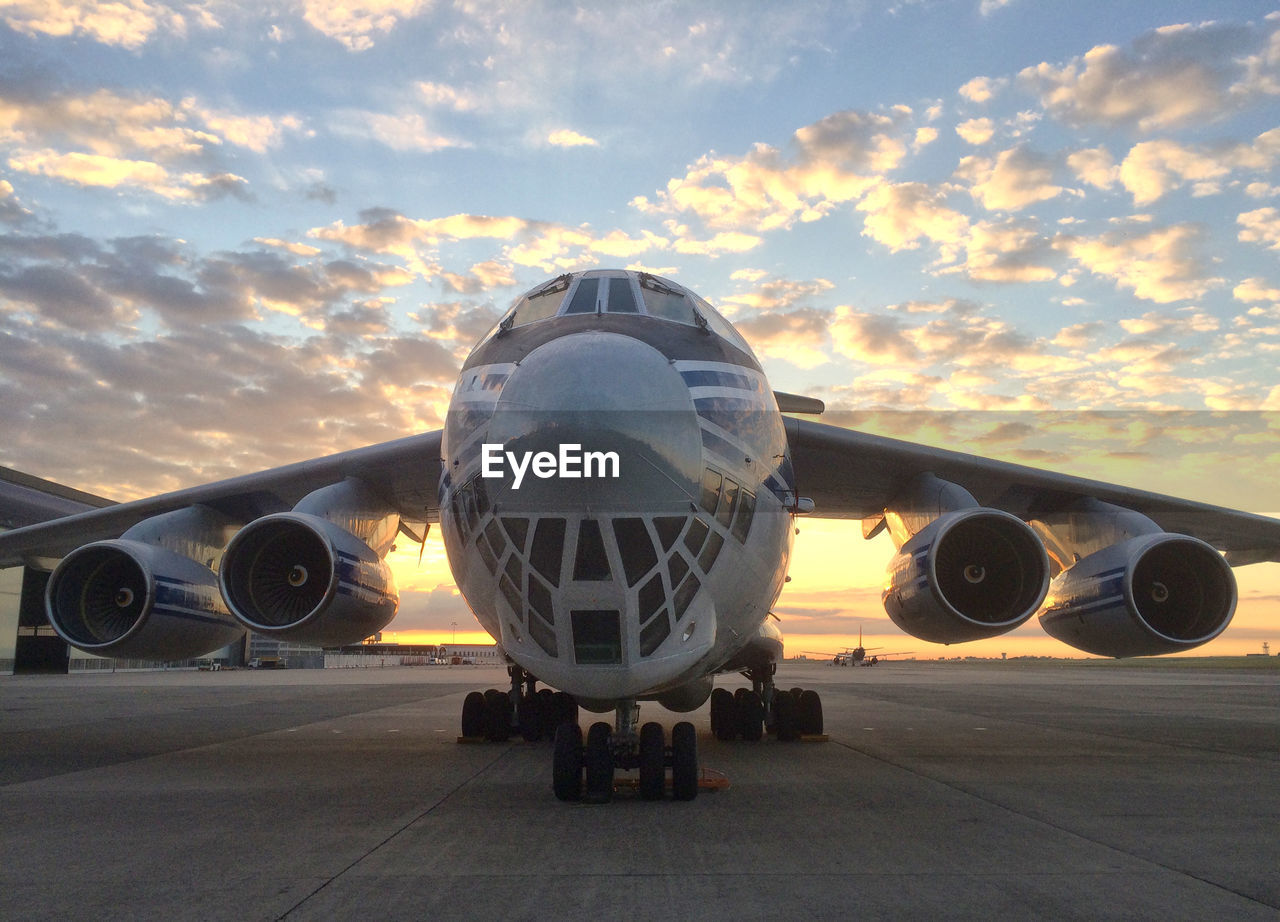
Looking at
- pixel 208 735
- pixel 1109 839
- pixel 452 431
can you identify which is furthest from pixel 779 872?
pixel 208 735

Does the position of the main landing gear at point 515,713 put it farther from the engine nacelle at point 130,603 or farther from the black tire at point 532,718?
the engine nacelle at point 130,603

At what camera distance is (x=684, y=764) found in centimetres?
623

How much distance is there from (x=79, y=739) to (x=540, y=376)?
30.1 feet

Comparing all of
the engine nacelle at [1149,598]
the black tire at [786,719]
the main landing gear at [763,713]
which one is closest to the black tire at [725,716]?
the main landing gear at [763,713]

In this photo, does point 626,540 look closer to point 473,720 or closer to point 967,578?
point 967,578

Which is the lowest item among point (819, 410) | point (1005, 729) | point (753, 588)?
point (1005, 729)

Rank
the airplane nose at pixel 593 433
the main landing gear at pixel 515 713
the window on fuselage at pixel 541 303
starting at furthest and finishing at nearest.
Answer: the main landing gear at pixel 515 713 < the window on fuselage at pixel 541 303 < the airplane nose at pixel 593 433

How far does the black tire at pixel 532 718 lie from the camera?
11.0 meters

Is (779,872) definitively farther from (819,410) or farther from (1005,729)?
(1005,729)

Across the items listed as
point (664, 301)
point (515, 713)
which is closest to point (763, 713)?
point (515, 713)

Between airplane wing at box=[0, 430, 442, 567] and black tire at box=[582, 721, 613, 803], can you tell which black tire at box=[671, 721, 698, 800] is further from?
airplane wing at box=[0, 430, 442, 567]

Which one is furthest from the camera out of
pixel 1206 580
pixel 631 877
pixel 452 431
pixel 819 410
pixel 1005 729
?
pixel 1005 729

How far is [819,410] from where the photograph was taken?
10.2 meters

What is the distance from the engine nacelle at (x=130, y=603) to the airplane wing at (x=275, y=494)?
48.3 inches
